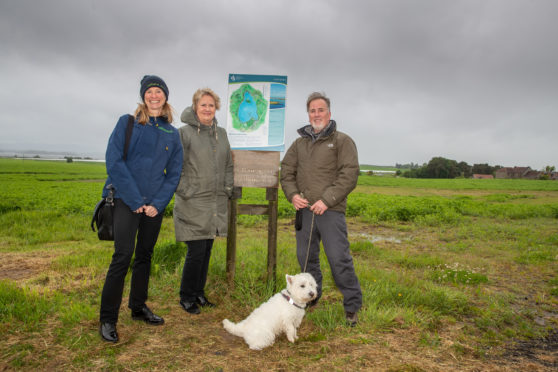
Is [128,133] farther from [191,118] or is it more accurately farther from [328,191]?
[328,191]

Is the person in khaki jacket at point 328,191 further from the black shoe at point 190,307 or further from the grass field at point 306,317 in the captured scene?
the black shoe at point 190,307

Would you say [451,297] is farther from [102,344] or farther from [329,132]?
[102,344]

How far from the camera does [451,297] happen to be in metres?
4.65

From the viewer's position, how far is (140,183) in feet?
11.2

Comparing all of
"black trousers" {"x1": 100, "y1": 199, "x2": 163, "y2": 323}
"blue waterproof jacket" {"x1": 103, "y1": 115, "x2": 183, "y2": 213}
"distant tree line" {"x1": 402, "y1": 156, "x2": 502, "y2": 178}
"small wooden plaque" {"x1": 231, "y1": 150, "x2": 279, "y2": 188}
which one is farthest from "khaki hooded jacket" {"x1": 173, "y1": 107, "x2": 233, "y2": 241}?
"distant tree line" {"x1": 402, "y1": 156, "x2": 502, "y2": 178}

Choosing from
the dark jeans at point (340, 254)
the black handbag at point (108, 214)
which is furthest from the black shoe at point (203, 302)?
the dark jeans at point (340, 254)

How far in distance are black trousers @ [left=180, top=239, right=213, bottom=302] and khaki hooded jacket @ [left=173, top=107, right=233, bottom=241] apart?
7.3 inches

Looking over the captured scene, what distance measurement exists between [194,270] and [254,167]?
1.72 meters

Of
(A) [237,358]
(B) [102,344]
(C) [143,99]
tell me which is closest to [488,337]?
(A) [237,358]

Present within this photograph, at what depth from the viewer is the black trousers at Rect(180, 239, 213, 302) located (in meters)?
4.07

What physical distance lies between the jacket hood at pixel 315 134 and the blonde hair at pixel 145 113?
164 centimetres

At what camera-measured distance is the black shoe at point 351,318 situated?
151 inches

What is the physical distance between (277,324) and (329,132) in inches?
93.8

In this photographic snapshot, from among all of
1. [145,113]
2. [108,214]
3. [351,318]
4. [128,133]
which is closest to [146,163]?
[128,133]
